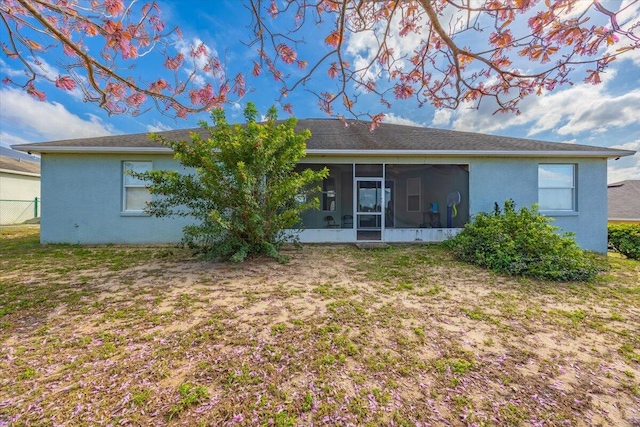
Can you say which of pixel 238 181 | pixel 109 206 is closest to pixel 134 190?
pixel 109 206

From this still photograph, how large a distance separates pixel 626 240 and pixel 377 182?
7.64 m

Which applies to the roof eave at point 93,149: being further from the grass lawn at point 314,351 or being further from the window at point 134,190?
the grass lawn at point 314,351

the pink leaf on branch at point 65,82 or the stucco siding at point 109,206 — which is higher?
the pink leaf on branch at point 65,82

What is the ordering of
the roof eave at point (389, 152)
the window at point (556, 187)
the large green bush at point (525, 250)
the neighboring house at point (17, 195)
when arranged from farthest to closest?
the neighboring house at point (17, 195)
the window at point (556, 187)
the roof eave at point (389, 152)
the large green bush at point (525, 250)

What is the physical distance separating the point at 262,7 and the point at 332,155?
201 inches

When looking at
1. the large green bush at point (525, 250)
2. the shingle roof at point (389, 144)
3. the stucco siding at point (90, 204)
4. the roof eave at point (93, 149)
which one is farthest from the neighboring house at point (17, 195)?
the large green bush at point (525, 250)

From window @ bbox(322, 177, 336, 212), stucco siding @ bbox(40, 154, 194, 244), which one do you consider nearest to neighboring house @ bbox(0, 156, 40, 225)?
stucco siding @ bbox(40, 154, 194, 244)

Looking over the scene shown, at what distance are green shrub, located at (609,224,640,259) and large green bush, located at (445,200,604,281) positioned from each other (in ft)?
6.59

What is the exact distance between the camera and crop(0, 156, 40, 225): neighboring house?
15.1m

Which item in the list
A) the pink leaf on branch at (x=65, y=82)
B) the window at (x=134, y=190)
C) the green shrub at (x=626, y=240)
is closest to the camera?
the pink leaf on branch at (x=65, y=82)

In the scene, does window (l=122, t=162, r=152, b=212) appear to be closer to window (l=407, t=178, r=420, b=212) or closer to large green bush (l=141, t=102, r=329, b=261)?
large green bush (l=141, t=102, r=329, b=261)

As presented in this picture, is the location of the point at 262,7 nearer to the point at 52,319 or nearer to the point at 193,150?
the point at 193,150

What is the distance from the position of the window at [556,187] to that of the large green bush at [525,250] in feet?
7.78

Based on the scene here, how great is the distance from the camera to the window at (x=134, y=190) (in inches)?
312
